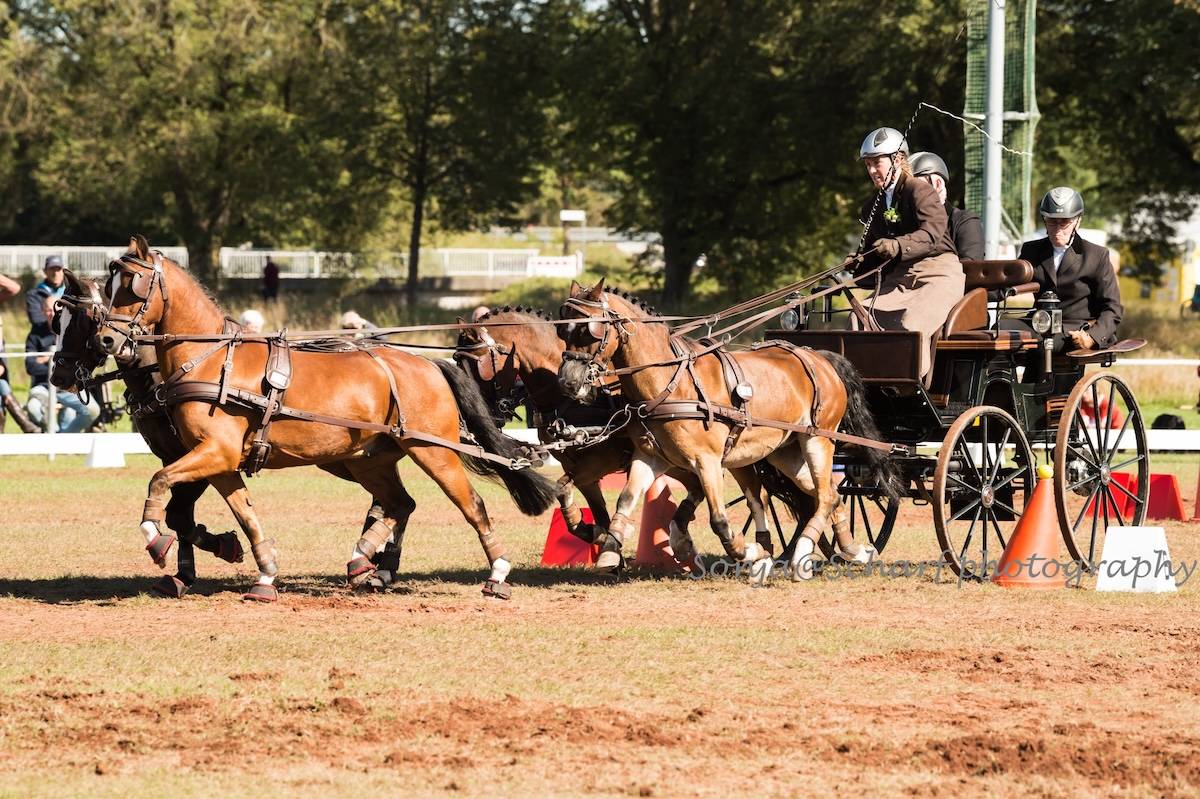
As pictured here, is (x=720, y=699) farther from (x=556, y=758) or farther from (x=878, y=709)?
(x=556, y=758)

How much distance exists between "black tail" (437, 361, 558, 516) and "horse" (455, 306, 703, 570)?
8.6 inches

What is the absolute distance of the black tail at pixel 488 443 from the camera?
10422 mm

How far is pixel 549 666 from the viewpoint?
8.03 metres

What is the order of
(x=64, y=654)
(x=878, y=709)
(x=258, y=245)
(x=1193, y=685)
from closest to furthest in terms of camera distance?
(x=878, y=709) → (x=1193, y=685) → (x=64, y=654) → (x=258, y=245)

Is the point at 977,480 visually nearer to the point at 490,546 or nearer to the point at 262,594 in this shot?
the point at 490,546

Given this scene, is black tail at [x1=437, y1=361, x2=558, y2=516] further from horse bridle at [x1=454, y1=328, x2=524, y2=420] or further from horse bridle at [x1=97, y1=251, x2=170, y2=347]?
horse bridle at [x1=97, y1=251, x2=170, y2=347]

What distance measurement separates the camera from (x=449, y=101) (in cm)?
4100

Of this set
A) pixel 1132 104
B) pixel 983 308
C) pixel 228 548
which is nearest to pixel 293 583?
pixel 228 548

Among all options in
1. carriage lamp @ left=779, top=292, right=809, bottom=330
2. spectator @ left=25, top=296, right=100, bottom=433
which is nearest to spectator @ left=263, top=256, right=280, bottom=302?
spectator @ left=25, top=296, right=100, bottom=433

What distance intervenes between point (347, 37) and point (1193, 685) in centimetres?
3744

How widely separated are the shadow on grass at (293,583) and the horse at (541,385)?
49 centimetres

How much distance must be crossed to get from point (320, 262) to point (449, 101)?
36.4 feet

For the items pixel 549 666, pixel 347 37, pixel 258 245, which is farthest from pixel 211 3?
pixel 549 666

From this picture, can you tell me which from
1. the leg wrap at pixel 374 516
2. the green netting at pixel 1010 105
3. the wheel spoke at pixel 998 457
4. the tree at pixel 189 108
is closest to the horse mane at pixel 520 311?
the leg wrap at pixel 374 516
